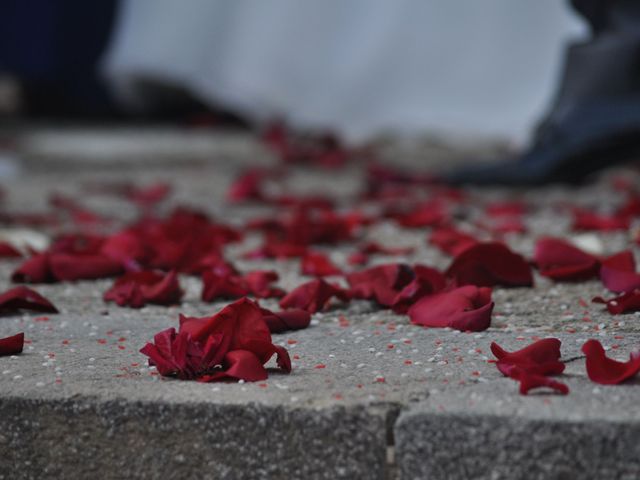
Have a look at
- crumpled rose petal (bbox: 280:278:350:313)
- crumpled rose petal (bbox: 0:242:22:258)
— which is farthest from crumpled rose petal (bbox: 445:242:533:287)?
crumpled rose petal (bbox: 0:242:22:258)

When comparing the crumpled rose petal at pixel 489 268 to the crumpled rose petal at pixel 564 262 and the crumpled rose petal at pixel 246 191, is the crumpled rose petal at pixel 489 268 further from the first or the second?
the crumpled rose petal at pixel 246 191

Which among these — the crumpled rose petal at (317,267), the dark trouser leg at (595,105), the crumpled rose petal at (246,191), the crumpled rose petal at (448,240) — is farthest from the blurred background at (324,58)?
the crumpled rose petal at (317,267)

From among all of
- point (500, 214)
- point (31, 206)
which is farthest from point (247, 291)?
point (31, 206)

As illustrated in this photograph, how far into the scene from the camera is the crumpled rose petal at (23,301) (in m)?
1.20

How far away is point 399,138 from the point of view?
391 cm

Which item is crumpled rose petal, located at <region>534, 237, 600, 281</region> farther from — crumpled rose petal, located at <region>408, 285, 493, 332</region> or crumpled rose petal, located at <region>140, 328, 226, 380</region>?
crumpled rose petal, located at <region>140, 328, 226, 380</region>

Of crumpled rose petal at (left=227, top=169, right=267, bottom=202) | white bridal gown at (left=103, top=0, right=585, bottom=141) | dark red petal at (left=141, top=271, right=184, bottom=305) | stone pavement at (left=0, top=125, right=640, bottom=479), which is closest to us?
stone pavement at (left=0, top=125, right=640, bottom=479)

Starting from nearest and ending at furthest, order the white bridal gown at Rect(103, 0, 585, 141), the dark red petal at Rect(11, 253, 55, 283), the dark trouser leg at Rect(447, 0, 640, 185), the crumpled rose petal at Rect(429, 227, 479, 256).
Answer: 1. the dark red petal at Rect(11, 253, 55, 283)
2. the crumpled rose petal at Rect(429, 227, 479, 256)
3. the dark trouser leg at Rect(447, 0, 640, 185)
4. the white bridal gown at Rect(103, 0, 585, 141)

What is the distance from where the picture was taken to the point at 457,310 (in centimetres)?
109

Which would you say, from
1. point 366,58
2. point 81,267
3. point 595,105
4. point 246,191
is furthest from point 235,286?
point 366,58

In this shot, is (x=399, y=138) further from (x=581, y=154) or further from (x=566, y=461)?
(x=566, y=461)

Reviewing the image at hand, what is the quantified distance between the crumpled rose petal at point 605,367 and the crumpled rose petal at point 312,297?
40cm

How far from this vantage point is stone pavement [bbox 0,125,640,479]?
79cm

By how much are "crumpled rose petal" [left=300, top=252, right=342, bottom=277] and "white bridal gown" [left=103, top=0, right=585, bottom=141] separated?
93.3 inches
